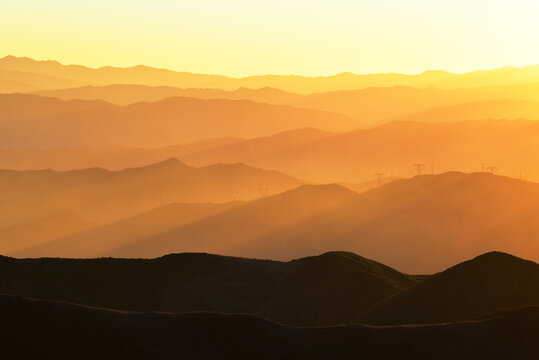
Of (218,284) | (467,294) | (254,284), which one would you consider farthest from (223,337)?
(218,284)

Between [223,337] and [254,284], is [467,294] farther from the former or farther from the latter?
[223,337]

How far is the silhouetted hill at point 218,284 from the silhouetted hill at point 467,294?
35.4 feet

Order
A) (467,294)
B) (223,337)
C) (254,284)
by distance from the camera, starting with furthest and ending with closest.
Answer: (254,284)
(467,294)
(223,337)

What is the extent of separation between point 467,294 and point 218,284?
117 ft

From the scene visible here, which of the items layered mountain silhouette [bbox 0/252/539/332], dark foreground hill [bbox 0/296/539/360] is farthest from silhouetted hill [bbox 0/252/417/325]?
dark foreground hill [bbox 0/296/539/360]

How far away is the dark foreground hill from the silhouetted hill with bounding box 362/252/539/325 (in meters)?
24.6

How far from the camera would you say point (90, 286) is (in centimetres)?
12200

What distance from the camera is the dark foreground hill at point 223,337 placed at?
65625 mm

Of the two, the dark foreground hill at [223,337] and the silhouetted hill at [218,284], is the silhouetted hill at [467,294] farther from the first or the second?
the dark foreground hill at [223,337]

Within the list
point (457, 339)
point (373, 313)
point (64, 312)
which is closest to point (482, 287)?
point (373, 313)

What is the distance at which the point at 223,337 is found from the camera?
68.7m

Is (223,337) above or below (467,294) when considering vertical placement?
below

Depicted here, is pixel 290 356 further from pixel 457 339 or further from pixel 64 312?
pixel 64 312

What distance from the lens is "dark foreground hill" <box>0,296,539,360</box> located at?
65.6 meters
